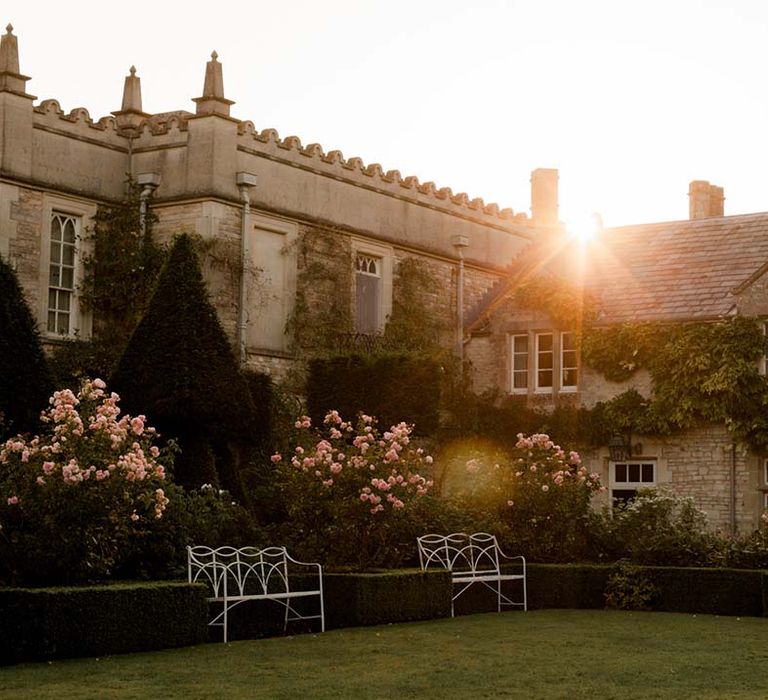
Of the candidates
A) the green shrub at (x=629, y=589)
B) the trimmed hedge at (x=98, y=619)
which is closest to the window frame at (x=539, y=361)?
the green shrub at (x=629, y=589)

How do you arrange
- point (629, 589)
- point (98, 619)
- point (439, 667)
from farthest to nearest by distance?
1. point (629, 589)
2. point (98, 619)
3. point (439, 667)

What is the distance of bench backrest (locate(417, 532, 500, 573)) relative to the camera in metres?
18.7

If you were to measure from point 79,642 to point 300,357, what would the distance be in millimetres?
15056

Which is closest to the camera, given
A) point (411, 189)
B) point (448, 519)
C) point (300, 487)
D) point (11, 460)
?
point (11, 460)

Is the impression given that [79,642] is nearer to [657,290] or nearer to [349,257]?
[349,257]

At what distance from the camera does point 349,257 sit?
29.1 metres

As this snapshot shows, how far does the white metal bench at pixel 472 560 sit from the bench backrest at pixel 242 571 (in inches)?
100

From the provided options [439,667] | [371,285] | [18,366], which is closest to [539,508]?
[18,366]

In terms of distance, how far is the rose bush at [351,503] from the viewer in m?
17.8

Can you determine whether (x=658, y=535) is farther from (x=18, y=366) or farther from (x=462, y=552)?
(x=18, y=366)

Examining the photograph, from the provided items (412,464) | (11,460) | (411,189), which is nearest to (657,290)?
(411,189)

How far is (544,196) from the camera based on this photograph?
121 feet

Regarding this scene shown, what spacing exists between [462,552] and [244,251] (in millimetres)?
9179

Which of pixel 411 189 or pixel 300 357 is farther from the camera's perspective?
pixel 411 189
